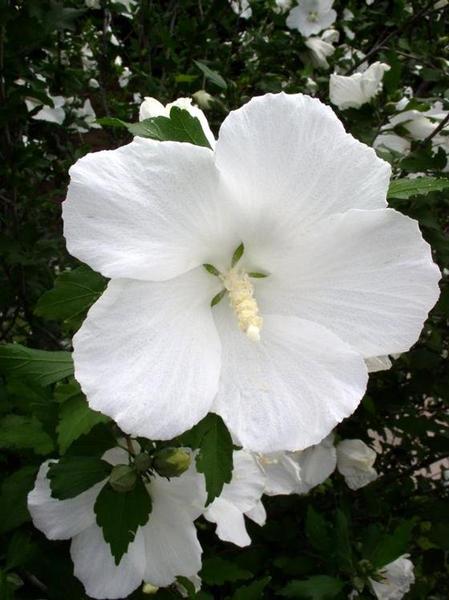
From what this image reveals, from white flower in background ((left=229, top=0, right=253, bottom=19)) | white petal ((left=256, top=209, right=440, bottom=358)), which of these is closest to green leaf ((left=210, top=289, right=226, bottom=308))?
white petal ((left=256, top=209, right=440, bottom=358))

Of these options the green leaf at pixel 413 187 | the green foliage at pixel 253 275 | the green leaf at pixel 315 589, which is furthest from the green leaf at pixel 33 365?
the green leaf at pixel 315 589

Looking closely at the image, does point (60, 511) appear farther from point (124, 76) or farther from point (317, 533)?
point (124, 76)

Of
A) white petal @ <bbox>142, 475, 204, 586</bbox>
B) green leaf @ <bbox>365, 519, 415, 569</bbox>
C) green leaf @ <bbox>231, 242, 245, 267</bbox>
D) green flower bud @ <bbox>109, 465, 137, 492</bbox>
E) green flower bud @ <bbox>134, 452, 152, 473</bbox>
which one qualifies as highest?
green leaf @ <bbox>231, 242, 245, 267</bbox>

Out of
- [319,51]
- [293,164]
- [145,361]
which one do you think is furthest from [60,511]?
[319,51]

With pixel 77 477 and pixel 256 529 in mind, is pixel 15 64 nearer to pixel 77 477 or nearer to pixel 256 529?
pixel 77 477

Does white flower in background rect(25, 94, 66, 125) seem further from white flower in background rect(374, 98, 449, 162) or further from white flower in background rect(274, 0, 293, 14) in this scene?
white flower in background rect(374, 98, 449, 162)
